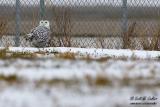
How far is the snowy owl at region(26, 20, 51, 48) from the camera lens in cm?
816

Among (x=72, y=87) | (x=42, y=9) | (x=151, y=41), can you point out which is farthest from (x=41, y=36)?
(x=72, y=87)

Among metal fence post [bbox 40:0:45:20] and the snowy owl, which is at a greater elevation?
metal fence post [bbox 40:0:45:20]

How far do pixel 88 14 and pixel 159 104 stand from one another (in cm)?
1351

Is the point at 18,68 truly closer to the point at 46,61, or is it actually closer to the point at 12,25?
the point at 46,61

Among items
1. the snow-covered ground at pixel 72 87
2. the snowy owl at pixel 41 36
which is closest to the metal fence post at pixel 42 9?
the snowy owl at pixel 41 36

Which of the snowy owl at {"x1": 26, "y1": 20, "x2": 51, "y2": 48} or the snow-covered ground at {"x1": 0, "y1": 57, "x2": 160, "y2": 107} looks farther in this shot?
the snowy owl at {"x1": 26, "y1": 20, "x2": 51, "y2": 48}

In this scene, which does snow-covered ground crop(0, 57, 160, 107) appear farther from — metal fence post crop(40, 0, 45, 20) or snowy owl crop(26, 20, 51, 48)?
metal fence post crop(40, 0, 45, 20)

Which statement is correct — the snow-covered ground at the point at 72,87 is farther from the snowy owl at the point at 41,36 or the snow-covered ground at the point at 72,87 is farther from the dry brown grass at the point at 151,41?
the snowy owl at the point at 41,36

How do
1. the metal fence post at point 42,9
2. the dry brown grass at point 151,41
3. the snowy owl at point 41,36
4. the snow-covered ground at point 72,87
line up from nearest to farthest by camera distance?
the snow-covered ground at point 72,87, the dry brown grass at point 151,41, the snowy owl at point 41,36, the metal fence post at point 42,9

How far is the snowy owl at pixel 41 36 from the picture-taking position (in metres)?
8.16

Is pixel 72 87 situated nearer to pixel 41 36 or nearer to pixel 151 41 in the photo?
pixel 151 41

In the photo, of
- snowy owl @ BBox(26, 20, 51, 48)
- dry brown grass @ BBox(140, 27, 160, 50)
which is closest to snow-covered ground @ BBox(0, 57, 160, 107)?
dry brown grass @ BBox(140, 27, 160, 50)

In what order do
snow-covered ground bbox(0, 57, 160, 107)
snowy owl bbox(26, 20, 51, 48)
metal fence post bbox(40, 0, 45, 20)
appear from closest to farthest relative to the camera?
snow-covered ground bbox(0, 57, 160, 107) < snowy owl bbox(26, 20, 51, 48) < metal fence post bbox(40, 0, 45, 20)

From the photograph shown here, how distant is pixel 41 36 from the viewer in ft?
26.9
